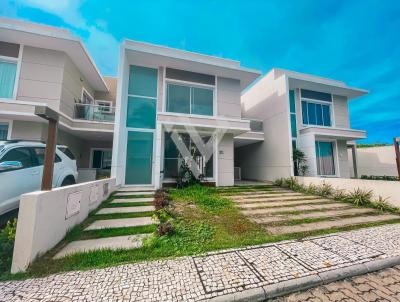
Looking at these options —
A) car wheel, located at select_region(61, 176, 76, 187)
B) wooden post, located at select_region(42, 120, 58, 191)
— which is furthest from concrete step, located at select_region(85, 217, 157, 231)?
car wheel, located at select_region(61, 176, 76, 187)

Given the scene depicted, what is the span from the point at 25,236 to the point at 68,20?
11594 mm

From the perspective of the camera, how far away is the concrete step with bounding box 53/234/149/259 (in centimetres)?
297

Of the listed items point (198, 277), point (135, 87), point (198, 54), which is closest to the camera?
point (198, 277)

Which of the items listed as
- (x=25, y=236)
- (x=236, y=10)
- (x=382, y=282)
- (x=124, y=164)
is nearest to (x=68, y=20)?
(x=124, y=164)

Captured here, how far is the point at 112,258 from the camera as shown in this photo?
8.99 ft

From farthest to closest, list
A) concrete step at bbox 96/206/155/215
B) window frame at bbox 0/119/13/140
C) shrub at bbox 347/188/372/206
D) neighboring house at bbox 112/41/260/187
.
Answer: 1. neighboring house at bbox 112/41/260/187
2. window frame at bbox 0/119/13/140
3. shrub at bbox 347/188/372/206
4. concrete step at bbox 96/206/155/215

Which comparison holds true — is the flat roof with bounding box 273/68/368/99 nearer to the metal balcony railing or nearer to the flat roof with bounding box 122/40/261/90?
the metal balcony railing

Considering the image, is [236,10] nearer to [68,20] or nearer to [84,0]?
[84,0]

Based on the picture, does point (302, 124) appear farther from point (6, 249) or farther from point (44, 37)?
point (44, 37)

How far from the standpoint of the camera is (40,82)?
26.3ft

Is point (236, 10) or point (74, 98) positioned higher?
point (236, 10)

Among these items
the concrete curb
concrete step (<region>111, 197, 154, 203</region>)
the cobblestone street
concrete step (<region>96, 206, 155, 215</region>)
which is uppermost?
concrete step (<region>111, 197, 154, 203</region>)

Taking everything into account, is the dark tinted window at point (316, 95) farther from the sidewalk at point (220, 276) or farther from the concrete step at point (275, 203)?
the sidewalk at point (220, 276)

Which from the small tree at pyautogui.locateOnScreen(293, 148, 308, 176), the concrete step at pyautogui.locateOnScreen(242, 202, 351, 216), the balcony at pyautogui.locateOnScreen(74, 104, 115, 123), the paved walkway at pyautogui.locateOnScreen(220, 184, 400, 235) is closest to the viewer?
the paved walkway at pyautogui.locateOnScreen(220, 184, 400, 235)
